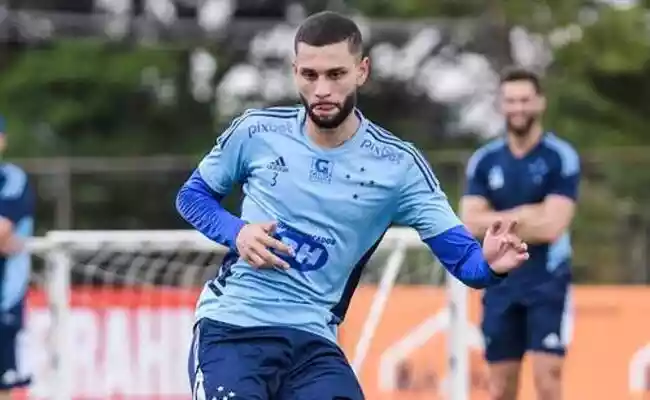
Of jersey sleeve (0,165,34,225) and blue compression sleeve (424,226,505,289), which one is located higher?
blue compression sleeve (424,226,505,289)

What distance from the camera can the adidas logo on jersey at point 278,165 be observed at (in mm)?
6068

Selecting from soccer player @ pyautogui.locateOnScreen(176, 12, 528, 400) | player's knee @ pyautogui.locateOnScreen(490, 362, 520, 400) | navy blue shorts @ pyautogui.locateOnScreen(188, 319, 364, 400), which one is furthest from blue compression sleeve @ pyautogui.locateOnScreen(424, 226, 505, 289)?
player's knee @ pyautogui.locateOnScreen(490, 362, 520, 400)

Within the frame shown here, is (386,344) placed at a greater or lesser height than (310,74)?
lesser

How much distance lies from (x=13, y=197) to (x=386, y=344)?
3780 millimetres

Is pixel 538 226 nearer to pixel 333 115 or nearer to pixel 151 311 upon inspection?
pixel 333 115

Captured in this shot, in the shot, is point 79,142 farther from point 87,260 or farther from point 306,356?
point 306,356

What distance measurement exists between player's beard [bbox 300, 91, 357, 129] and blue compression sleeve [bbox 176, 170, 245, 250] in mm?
464

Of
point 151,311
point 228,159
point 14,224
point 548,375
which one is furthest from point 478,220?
point 151,311

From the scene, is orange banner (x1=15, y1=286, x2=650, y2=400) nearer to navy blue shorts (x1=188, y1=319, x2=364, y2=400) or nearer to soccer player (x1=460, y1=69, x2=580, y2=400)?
soccer player (x1=460, y1=69, x2=580, y2=400)

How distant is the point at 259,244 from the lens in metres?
5.72

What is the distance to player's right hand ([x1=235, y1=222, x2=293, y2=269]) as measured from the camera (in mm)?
5723


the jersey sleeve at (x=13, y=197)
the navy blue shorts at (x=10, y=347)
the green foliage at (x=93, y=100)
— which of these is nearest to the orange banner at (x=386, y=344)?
the navy blue shorts at (x=10, y=347)

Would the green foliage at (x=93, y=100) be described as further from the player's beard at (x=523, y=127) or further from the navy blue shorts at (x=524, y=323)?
the player's beard at (x=523, y=127)

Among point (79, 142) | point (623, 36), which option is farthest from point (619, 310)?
point (79, 142)
